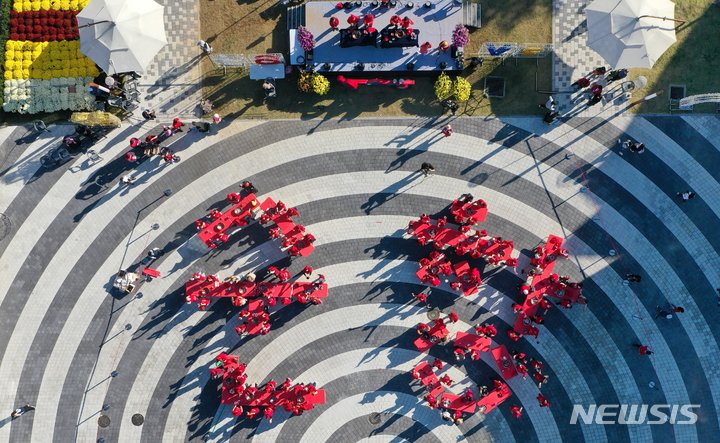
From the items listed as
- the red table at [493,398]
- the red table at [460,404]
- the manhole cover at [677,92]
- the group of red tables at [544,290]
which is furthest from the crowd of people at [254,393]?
the manhole cover at [677,92]

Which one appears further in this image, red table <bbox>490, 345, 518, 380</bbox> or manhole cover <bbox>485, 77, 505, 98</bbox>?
manhole cover <bbox>485, 77, 505, 98</bbox>

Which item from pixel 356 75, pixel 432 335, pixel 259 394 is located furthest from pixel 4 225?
pixel 432 335

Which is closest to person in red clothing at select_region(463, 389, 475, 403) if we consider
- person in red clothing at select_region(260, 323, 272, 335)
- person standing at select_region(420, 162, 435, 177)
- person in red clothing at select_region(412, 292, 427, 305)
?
person in red clothing at select_region(412, 292, 427, 305)

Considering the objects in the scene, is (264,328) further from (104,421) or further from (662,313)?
(662,313)

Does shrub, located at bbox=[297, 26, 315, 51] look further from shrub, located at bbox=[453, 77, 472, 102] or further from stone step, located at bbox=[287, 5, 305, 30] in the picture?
shrub, located at bbox=[453, 77, 472, 102]

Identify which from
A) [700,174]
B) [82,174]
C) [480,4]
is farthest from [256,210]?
[700,174]

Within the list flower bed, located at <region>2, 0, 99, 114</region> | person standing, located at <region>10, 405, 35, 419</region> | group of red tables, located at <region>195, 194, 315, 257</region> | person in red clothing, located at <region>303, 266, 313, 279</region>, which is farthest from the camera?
person standing, located at <region>10, 405, 35, 419</region>

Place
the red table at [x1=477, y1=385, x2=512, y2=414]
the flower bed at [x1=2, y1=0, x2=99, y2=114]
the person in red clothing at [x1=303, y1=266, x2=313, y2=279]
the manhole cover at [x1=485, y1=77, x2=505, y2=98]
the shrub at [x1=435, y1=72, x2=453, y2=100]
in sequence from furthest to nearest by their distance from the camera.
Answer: the manhole cover at [x1=485, y1=77, x2=505, y2=98] < the flower bed at [x1=2, y1=0, x2=99, y2=114] < the person in red clothing at [x1=303, y1=266, x2=313, y2=279] < the red table at [x1=477, y1=385, x2=512, y2=414] < the shrub at [x1=435, y1=72, x2=453, y2=100]
